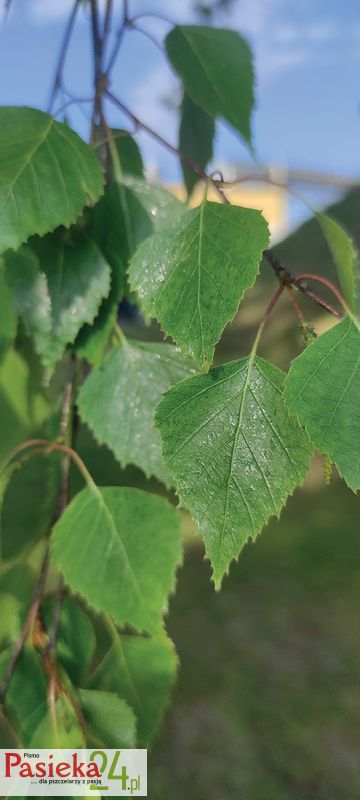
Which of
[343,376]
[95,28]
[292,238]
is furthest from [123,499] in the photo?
[292,238]

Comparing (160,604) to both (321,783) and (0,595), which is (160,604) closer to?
(0,595)

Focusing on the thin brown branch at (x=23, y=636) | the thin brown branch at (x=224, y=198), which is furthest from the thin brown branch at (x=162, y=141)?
the thin brown branch at (x=23, y=636)

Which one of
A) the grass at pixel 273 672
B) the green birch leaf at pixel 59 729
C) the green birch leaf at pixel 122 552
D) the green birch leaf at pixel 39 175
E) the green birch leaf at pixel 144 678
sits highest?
the green birch leaf at pixel 39 175

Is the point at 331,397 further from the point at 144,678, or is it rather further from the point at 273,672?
the point at 273,672

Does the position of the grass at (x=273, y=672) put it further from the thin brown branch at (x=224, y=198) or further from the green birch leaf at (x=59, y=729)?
the thin brown branch at (x=224, y=198)

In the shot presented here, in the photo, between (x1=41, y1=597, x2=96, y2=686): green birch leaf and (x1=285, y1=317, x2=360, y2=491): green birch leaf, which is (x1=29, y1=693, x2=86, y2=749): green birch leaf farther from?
(x1=285, y1=317, x2=360, y2=491): green birch leaf

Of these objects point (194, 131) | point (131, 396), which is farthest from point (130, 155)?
point (131, 396)
